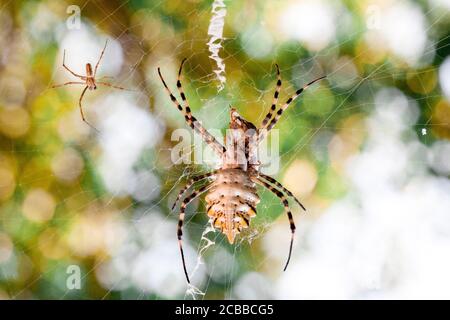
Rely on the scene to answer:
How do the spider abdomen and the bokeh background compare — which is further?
the bokeh background

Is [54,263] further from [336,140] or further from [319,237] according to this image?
[336,140]

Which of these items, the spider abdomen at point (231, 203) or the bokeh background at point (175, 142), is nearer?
the spider abdomen at point (231, 203)

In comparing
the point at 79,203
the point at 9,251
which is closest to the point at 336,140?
the point at 79,203

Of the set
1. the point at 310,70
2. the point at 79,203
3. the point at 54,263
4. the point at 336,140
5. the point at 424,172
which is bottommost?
the point at 54,263

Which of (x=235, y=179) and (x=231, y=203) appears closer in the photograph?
(x=231, y=203)

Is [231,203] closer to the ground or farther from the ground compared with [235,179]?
closer to the ground
